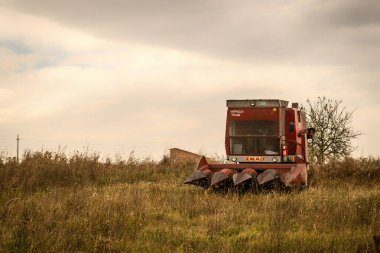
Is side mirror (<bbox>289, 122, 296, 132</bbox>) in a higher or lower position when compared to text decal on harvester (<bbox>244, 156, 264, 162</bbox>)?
Result: higher

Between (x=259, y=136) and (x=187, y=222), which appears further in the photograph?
(x=259, y=136)

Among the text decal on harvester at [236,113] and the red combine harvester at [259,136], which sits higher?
the text decal on harvester at [236,113]

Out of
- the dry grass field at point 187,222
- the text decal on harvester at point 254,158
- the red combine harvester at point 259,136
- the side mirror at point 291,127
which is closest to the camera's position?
the dry grass field at point 187,222

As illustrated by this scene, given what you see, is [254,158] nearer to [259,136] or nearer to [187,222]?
[259,136]

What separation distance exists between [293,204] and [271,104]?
16.4 feet

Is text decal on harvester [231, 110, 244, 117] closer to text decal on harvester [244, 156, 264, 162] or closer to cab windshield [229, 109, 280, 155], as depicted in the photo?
cab windshield [229, 109, 280, 155]

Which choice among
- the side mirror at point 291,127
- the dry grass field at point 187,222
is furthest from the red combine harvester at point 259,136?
the dry grass field at point 187,222

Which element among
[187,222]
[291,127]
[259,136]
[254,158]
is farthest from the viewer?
[291,127]

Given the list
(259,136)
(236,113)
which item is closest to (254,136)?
(259,136)

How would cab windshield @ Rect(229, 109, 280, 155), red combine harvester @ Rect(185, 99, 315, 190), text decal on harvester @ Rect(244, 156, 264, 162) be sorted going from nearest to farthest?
1. red combine harvester @ Rect(185, 99, 315, 190)
2. cab windshield @ Rect(229, 109, 280, 155)
3. text decal on harvester @ Rect(244, 156, 264, 162)

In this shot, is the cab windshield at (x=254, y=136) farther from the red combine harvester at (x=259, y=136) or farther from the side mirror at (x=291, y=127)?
the side mirror at (x=291, y=127)

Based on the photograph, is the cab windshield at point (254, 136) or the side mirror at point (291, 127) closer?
the cab windshield at point (254, 136)

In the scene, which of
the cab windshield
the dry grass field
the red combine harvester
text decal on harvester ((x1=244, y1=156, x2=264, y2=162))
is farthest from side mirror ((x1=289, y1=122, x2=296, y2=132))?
the dry grass field

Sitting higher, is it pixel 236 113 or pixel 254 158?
pixel 236 113
